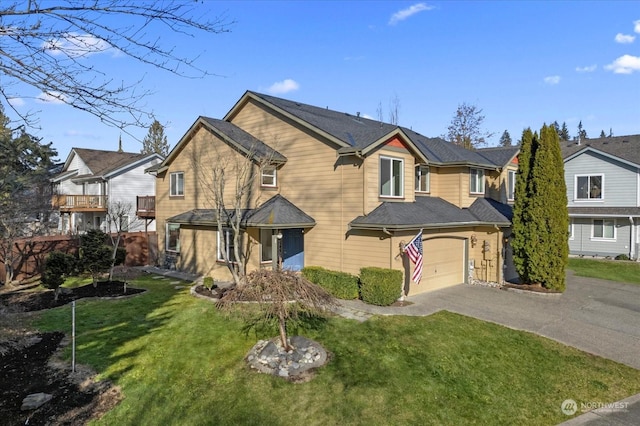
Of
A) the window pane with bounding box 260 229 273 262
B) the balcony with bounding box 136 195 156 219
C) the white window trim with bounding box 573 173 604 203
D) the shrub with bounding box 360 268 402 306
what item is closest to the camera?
the shrub with bounding box 360 268 402 306

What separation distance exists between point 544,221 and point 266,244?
11.5 m

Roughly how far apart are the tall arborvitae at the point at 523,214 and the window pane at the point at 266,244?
10243 millimetres

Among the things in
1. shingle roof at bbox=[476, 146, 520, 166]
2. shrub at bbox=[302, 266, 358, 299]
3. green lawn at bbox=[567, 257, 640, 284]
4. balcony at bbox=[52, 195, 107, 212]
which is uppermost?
shingle roof at bbox=[476, 146, 520, 166]

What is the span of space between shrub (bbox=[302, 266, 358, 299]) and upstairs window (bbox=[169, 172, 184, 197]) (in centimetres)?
960

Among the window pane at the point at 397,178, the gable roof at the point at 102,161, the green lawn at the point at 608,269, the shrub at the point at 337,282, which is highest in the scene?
the gable roof at the point at 102,161

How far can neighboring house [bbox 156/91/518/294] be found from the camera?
1483cm

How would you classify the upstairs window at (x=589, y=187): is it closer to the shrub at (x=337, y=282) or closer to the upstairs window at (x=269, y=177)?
the shrub at (x=337, y=282)

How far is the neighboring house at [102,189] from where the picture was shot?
29391 mm

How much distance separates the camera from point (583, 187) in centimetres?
2706

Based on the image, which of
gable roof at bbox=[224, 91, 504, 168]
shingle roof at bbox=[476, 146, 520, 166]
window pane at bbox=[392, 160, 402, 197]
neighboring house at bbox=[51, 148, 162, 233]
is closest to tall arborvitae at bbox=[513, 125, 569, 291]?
gable roof at bbox=[224, 91, 504, 168]

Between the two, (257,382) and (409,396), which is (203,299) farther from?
(409,396)

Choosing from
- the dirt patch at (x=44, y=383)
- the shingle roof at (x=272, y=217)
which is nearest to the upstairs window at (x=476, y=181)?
the shingle roof at (x=272, y=217)

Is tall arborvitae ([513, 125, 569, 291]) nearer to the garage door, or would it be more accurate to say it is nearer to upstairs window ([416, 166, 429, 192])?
the garage door

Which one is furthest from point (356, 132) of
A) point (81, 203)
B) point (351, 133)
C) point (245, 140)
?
point (81, 203)
